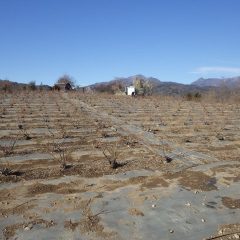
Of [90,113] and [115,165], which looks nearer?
[115,165]

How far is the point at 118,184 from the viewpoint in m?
5.34

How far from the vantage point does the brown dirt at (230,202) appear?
461cm

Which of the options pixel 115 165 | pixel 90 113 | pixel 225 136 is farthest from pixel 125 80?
pixel 115 165

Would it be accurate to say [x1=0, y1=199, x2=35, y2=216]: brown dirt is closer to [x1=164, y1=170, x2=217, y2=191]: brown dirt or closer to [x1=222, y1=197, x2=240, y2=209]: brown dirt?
[x1=164, y1=170, x2=217, y2=191]: brown dirt

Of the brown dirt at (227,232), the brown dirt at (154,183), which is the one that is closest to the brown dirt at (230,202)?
the brown dirt at (227,232)

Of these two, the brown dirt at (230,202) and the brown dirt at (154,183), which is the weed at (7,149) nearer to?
the brown dirt at (154,183)

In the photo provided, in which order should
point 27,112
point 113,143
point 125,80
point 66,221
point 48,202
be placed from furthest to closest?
point 125,80 → point 27,112 → point 113,143 → point 48,202 → point 66,221

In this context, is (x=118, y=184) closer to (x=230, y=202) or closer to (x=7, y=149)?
(x=230, y=202)

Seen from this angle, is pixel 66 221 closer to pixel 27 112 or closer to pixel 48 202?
pixel 48 202

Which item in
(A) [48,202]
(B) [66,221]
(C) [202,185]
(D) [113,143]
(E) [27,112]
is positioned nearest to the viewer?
(B) [66,221]

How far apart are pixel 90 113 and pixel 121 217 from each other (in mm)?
9592

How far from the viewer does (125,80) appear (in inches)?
2016


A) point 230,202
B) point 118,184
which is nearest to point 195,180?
point 230,202

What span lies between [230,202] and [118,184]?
60.1 inches
